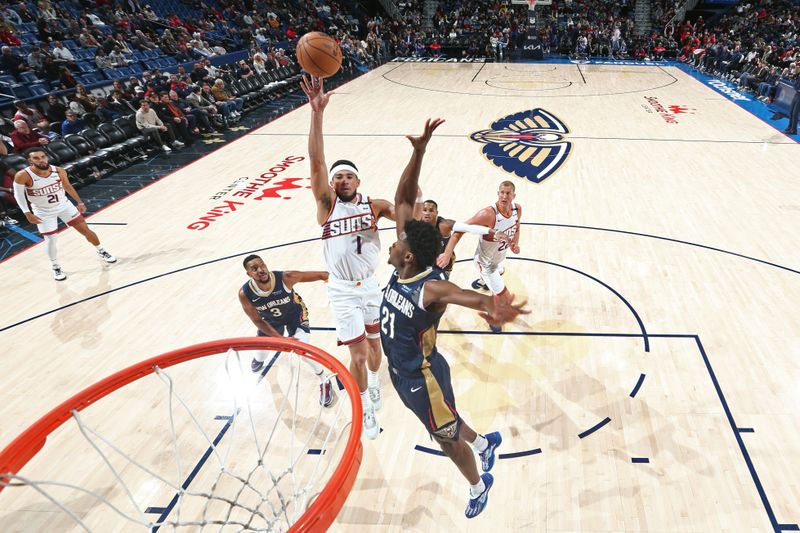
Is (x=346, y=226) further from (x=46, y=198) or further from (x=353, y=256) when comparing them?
(x=46, y=198)

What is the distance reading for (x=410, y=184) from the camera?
11.4ft

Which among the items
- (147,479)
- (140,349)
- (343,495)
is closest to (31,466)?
(147,479)

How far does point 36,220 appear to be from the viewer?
6.33 metres

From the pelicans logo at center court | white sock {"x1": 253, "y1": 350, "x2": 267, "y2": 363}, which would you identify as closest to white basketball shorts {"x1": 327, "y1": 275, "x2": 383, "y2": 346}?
white sock {"x1": 253, "y1": 350, "x2": 267, "y2": 363}

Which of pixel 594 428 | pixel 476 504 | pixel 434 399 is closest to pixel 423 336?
pixel 434 399

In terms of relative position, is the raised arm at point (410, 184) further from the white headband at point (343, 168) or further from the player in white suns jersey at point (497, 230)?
the player in white suns jersey at point (497, 230)

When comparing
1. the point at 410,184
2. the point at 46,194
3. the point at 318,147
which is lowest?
the point at 46,194

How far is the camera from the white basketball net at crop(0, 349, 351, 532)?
335cm

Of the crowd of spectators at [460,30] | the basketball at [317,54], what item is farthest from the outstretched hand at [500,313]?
the crowd of spectators at [460,30]

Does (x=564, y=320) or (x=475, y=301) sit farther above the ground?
(x=475, y=301)

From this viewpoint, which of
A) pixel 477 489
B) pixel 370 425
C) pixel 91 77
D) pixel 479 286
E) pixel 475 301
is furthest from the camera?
pixel 91 77

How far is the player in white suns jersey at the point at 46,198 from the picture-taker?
6129 millimetres

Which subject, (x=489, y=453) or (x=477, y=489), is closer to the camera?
(x=477, y=489)

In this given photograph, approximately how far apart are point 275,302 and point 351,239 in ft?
3.13
